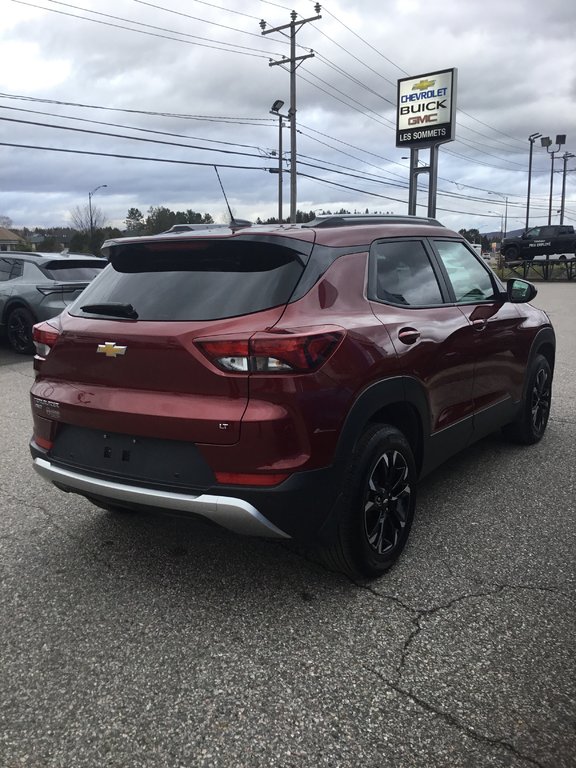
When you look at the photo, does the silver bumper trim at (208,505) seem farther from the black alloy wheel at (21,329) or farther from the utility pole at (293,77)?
the utility pole at (293,77)

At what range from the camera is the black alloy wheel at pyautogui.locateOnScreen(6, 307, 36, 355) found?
10.3 meters

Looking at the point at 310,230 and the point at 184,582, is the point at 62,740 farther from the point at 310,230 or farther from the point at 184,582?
the point at 310,230

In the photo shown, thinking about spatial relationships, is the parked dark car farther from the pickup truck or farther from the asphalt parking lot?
the pickup truck

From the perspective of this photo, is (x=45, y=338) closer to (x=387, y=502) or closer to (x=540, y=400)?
(x=387, y=502)

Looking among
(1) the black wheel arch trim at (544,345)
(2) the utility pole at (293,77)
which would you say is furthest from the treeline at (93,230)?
(1) the black wheel arch trim at (544,345)

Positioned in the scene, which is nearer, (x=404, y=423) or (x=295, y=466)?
(x=295, y=466)

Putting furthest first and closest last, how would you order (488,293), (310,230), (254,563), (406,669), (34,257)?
(34,257) < (488,293) < (254,563) < (310,230) < (406,669)

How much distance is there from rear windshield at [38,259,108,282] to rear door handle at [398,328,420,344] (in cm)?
820

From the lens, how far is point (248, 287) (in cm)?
272

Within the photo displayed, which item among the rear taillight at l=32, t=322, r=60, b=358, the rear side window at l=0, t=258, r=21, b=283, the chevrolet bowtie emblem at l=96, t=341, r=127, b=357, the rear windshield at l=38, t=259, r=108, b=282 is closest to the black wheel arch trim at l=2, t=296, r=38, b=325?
the rear side window at l=0, t=258, r=21, b=283

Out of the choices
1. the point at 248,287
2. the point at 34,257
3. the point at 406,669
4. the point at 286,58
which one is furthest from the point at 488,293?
the point at 286,58

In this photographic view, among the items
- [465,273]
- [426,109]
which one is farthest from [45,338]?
[426,109]

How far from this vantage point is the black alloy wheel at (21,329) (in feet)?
33.8

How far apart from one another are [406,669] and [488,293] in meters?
2.85
